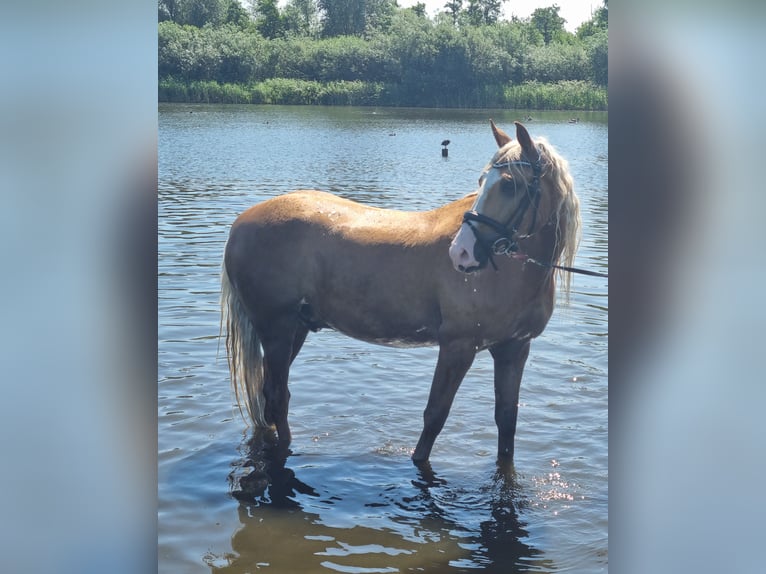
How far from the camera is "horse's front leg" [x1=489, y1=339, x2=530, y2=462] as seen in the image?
4.53 m

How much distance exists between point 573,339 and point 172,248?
4.74 meters

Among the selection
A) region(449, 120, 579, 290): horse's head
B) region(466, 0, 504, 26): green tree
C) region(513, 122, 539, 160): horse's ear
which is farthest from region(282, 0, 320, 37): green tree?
region(513, 122, 539, 160): horse's ear

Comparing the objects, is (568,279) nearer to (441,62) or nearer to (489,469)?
(489,469)

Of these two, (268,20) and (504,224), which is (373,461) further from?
(268,20)

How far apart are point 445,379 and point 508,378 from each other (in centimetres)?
42

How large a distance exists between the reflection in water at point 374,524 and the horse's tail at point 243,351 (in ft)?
1.29

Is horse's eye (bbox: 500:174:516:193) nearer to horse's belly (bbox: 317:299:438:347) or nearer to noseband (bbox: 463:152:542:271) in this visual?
noseband (bbox: 463:152:542:271)

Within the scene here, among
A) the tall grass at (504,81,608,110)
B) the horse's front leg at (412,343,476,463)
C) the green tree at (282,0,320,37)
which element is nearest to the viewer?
the horse's front leg at (412,343,476,463)

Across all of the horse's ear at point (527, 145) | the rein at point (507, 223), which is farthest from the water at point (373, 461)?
the horse's ear at point (527, 145)

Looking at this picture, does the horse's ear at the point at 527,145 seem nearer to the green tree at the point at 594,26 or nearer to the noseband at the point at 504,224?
the noseband at the point at 504,224

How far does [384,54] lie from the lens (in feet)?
18.5
